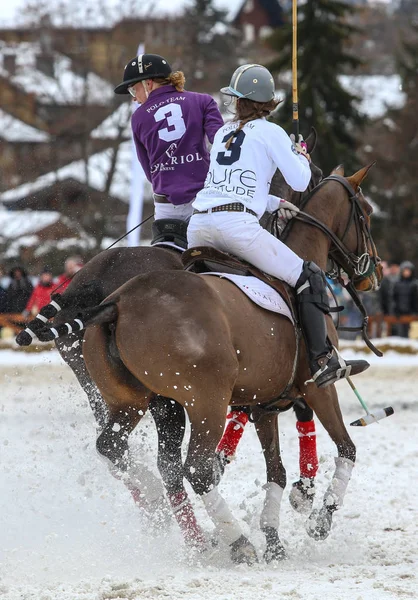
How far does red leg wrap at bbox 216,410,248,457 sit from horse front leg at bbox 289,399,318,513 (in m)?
0.53

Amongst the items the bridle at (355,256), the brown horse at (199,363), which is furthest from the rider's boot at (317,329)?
the bridle at (355,256)

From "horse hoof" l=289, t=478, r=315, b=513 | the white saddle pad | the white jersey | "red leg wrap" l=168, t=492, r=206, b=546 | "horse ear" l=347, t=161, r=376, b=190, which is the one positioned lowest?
"horse hoof" l=289, t=478, r=315, b=513

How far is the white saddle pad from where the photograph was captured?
597cm

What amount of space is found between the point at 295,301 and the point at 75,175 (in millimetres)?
24825

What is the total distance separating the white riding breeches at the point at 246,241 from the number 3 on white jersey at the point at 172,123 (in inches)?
41.6

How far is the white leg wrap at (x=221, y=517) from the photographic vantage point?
5.80 m

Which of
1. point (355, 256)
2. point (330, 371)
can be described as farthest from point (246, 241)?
point (355, 256)

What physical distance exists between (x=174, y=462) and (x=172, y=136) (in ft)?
7.69

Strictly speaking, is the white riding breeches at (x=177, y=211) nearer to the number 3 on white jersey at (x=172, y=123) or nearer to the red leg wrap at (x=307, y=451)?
the number 3 on white jersey at (x=172, y=123)

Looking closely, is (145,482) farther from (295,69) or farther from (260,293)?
(295,69)

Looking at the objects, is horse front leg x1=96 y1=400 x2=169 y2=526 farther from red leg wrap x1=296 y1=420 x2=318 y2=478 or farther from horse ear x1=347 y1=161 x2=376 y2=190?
horse ear x1=347 y1=161 x2=376 y2=190

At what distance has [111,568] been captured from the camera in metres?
5.71

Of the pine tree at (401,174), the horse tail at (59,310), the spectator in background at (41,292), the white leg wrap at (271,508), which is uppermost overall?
the horse tail at (59,310)

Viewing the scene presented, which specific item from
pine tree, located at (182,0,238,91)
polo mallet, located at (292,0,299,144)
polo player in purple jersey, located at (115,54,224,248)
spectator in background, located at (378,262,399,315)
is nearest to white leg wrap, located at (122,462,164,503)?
polo player in purple jersey, located at (115,54,224,248)
